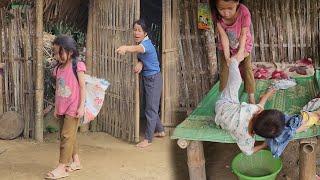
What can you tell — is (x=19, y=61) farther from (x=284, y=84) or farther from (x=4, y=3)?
(x=284, y=84)

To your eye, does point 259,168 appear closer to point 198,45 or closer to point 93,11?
point 198,45

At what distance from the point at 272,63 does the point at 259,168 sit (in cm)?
182

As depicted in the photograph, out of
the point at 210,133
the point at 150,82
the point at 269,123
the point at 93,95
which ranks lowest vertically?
the point at 210,133

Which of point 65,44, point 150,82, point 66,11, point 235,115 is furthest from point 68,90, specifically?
point 66,11

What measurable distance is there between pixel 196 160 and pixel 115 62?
1.81 metres

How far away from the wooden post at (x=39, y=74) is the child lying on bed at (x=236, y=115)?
2.29m

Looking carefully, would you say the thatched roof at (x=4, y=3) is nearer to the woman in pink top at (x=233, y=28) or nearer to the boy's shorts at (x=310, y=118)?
the woman in pink top at (x=233, y=28)

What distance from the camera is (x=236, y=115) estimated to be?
469 cm

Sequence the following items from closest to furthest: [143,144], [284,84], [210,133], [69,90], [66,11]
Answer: [210,133] < [69,90] < [143,144] < [284,84] < [66,11]

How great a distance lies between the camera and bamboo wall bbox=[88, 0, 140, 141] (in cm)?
604

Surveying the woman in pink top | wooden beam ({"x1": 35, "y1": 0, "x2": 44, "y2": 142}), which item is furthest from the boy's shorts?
wooden beam ({"x1": 35, "y1": 0, "x2": 44, "y2": 142})

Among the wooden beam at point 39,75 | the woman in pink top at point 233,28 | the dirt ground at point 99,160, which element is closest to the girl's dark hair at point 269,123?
the woman in pink top at point 233,28

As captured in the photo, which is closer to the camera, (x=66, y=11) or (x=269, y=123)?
(x=269, y=123)

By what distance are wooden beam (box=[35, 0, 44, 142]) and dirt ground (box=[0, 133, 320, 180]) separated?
0.61 feet
